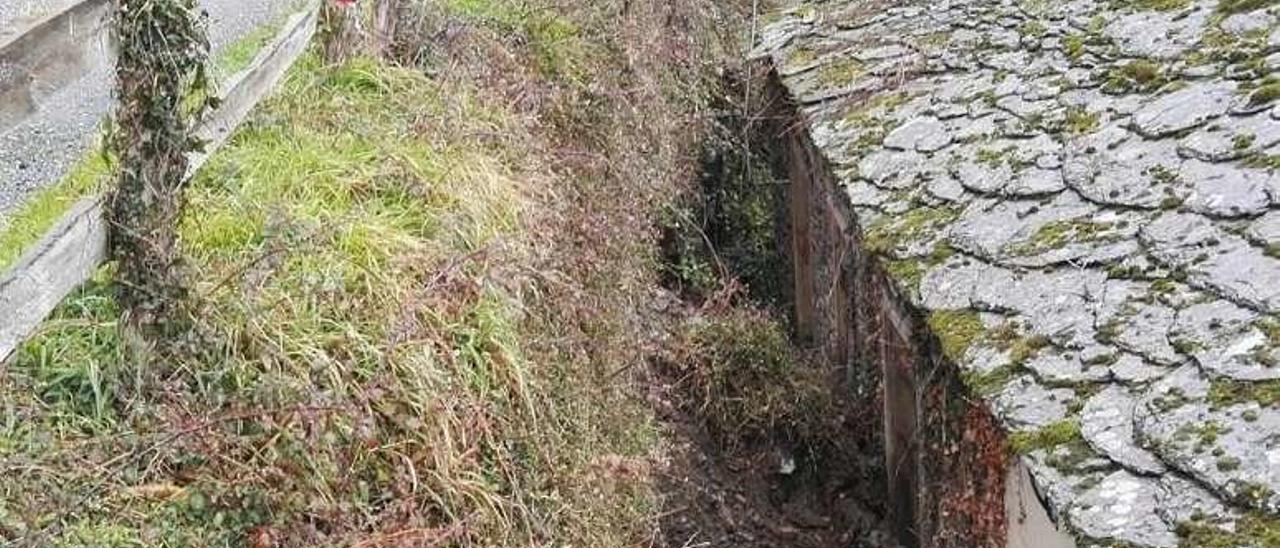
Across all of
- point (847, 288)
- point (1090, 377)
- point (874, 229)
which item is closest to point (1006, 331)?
point (1090, 377)

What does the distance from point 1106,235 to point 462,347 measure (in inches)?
90.2

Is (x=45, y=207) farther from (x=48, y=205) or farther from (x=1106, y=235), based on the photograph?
(x=1106, y=235)

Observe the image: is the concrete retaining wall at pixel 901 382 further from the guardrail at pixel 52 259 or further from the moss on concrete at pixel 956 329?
the guardrail at pixel 52 259

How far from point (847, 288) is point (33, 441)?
16.5ft

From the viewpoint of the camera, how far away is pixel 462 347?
177 inches

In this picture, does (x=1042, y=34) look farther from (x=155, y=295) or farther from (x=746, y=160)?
→ (x=155, y=295)

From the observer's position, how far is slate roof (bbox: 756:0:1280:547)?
3141 mm

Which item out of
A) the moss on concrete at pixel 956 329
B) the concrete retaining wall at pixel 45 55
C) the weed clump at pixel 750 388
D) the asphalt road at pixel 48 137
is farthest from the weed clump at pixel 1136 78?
the concrete retaining wall at pixel 45 55

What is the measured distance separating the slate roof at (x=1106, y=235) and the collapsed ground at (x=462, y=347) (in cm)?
138

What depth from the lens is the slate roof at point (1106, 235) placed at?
3141mm

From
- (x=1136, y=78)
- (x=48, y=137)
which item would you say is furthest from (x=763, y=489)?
(x=48, y=137)

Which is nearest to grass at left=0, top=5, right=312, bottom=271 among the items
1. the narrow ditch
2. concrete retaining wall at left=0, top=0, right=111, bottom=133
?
concrete retaining wall at left=0, top=0, right=111, bottom=133

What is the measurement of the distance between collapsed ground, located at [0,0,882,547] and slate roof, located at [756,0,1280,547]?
4.51ft

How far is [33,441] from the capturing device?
11.3ft
